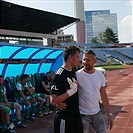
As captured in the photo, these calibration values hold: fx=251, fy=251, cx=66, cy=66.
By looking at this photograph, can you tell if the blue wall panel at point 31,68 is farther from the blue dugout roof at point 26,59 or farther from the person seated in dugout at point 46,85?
the person seated in dugout at point 46,85

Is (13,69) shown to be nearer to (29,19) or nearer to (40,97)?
(40,97)

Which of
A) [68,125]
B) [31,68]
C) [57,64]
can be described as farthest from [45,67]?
[68,125]

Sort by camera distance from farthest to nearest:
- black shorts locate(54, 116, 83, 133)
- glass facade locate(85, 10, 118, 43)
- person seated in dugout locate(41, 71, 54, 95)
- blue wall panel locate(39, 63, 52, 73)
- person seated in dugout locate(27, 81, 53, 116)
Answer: glass facade locate(85, 10, 118, 43) → blue wall panel locate(39, 63, 52, 73) → person seated in dugout locate(41, 71, 54, 95) → person seated in dugout locate(27, 81, 53, 116) → black shorts locate(54, 116, 83, 133)

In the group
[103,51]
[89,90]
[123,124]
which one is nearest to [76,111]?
[89,90]

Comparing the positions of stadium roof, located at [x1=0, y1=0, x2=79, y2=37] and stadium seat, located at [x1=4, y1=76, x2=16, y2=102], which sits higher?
stadium roof, located at [x1=0, y1=0, x2=79, y2=37]

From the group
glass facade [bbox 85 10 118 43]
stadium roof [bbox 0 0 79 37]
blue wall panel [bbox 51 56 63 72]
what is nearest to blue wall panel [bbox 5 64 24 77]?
blue wall panel [bbox 51 56 63 72]

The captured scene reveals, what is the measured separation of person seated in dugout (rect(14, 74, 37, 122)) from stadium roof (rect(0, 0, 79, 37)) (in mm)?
24004

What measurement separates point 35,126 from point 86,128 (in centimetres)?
351

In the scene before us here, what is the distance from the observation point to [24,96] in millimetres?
6844

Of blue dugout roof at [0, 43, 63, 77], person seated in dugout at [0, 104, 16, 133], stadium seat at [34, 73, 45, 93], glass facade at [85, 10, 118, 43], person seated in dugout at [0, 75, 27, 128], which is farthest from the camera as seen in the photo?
glass facade at [85, 10, 118, 43]

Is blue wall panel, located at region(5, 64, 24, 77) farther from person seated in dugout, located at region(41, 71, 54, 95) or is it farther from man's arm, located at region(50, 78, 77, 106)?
man's arm, located at region(50, 78, 77, 106)

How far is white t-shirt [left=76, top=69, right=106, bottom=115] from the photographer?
10.8 ft

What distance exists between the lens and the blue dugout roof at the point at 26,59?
707 centimetres

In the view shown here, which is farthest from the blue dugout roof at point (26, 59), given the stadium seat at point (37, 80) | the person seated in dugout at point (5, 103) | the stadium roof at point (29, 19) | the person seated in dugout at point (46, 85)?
the stadium roof at point (29, 19)
